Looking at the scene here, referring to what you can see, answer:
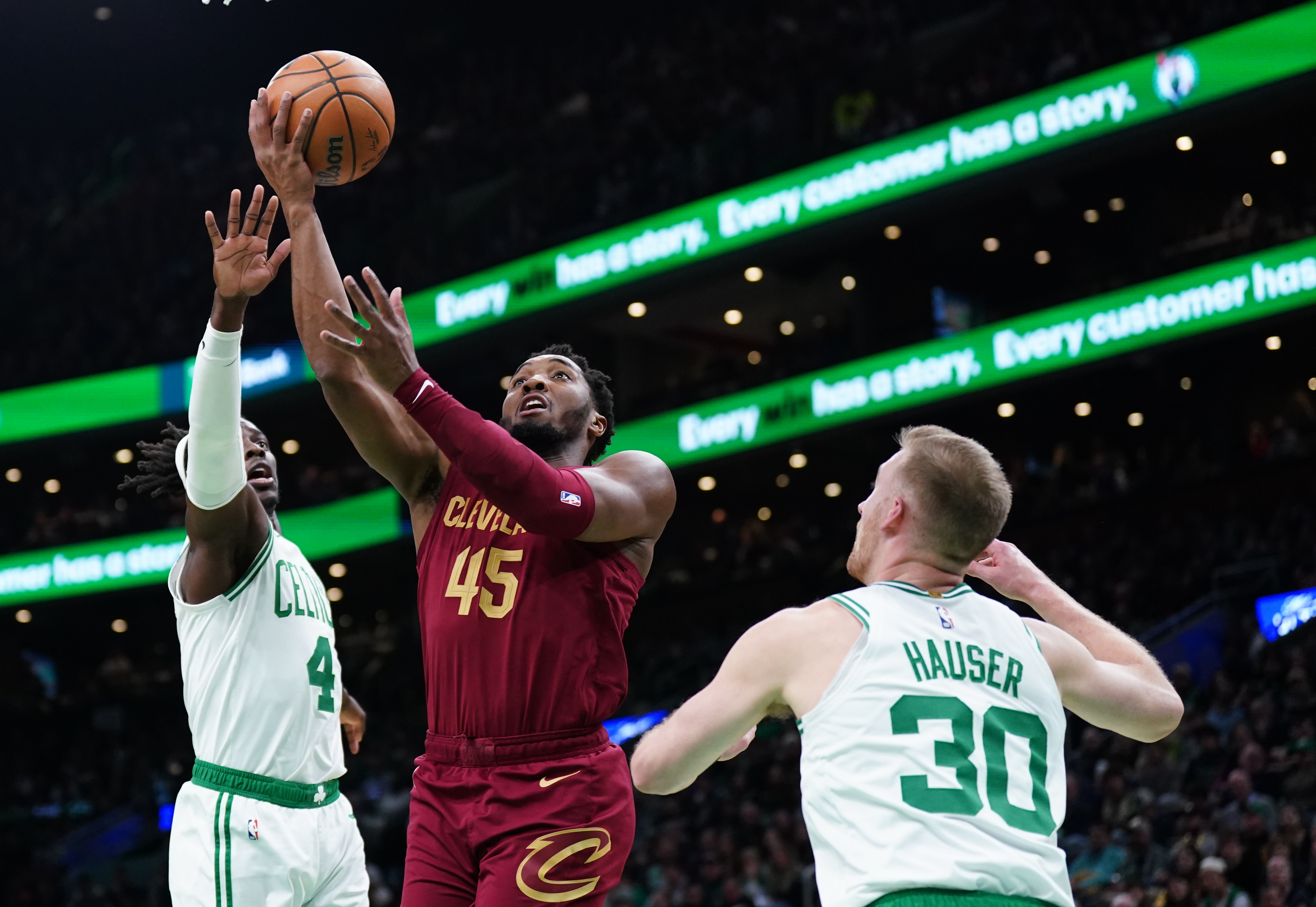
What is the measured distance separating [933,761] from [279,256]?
8.52 feet

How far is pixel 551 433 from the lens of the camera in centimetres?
427

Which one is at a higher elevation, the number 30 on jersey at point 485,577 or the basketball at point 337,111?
the basketball at point 337,111

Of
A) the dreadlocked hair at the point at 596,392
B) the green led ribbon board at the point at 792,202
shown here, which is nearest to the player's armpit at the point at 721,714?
the dreadlocked hair at the point at 596,392

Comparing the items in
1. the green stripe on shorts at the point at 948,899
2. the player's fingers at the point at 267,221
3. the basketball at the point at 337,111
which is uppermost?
the basketball at the point at 337,111

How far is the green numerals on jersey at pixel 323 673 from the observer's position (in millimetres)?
4531

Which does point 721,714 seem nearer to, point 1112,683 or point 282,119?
point 1112,683

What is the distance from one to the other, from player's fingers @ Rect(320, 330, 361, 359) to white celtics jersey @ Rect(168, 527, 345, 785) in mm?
1173

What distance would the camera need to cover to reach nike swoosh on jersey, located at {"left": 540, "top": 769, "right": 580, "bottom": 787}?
3.72 meters

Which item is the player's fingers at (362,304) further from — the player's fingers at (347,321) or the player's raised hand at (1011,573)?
the player's raised hand at (1011,573)

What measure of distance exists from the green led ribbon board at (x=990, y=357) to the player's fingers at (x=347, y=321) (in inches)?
443

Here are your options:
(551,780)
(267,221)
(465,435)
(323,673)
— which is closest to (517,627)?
(551,780)

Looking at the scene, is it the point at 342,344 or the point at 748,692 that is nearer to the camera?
the point at 748,692

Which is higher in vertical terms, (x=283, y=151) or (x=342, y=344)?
(x=283, y=151)

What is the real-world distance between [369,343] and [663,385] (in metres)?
21.4
